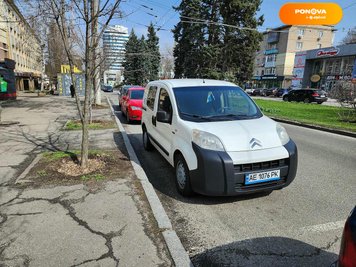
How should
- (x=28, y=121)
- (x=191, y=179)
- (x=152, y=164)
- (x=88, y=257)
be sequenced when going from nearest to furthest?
1. (x=88, y=257)
2. (x=191, y=179)
3. (x=152, y=164)
4. (x=28, y=121)

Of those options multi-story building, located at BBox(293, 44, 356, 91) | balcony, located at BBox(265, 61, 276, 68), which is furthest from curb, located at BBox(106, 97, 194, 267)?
balcony, located at BBox(265, 61, 276, 68)

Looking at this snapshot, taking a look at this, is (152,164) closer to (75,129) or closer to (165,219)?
(165,219)

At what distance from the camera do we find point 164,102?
5.12 metres

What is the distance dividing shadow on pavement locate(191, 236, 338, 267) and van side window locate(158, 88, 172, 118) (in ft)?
8.14

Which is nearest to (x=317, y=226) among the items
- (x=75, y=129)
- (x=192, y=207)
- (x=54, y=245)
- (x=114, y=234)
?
(x=192, y=207)

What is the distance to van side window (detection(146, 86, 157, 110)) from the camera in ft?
19.8

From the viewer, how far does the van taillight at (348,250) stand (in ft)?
4.31

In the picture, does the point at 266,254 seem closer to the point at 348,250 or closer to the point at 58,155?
the point at 348,250

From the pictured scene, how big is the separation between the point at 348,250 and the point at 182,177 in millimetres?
2808

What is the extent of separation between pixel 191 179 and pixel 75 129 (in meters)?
7.05

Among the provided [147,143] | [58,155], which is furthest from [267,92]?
[58,155]

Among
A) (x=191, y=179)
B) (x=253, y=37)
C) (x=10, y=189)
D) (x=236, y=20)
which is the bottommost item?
(x=10, y=189)

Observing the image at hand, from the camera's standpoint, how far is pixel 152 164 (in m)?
5.79

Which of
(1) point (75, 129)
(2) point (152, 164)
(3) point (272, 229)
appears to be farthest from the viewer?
(1) point (75, 129)
